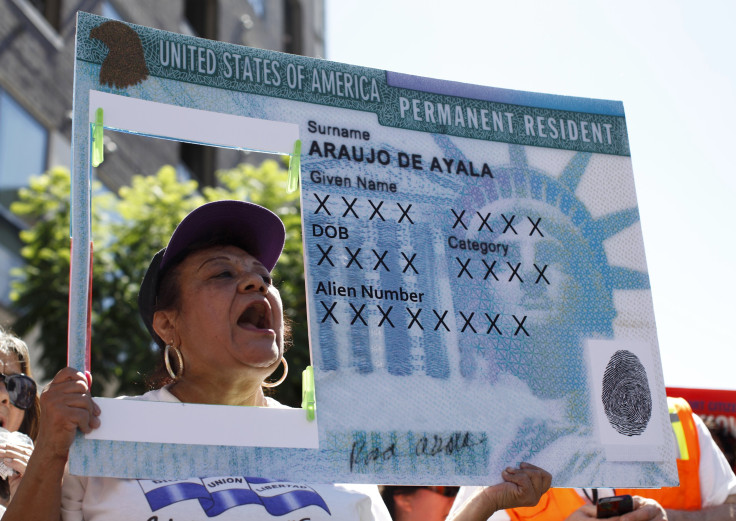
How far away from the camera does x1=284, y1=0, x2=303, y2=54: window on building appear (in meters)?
19.2

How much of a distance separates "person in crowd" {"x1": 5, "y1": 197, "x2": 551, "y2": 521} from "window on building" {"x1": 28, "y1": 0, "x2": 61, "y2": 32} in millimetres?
9951

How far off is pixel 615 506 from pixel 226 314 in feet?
3.77

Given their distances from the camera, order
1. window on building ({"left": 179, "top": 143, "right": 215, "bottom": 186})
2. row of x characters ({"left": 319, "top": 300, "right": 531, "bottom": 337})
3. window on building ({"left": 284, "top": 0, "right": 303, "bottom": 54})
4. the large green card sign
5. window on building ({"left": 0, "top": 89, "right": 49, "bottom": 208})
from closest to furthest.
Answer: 1. the large green card sign
2. row of x characters ({"left": 319, "top": 300, "right": 531, "bottom": 337})
3. window on building ({"left": 0, "top": 89, "right": 49, "bottom": 208})
4. window on building ({"left": 179, "top": 143, "right": 215, "bottom": 186})
5. window on building ({"left": 284, "top": 0, "right": 303, "bottom": 54})

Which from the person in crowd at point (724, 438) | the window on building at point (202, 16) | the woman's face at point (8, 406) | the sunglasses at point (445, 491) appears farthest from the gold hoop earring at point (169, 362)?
the window on building at point (202, 16)

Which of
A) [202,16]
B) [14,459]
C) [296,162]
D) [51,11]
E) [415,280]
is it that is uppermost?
[202,16]

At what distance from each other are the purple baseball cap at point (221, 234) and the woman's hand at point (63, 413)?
1.96ft

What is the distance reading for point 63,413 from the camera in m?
2.04

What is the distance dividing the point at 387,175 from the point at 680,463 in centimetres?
135

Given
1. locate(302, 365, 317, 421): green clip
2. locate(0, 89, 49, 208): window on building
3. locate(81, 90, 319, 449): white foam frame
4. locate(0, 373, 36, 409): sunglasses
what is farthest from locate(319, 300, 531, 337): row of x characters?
→ locate(0, 89, 49, 208): window on building

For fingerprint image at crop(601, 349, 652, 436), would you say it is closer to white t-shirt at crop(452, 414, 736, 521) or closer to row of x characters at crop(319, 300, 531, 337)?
row of x characters at crop(319, 300, 531, 337)

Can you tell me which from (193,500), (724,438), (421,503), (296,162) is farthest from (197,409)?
(724,438)

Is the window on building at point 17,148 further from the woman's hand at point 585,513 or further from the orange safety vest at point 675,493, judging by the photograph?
the woman's hand at point 585,513

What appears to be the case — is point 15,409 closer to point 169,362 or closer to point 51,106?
point 169,362

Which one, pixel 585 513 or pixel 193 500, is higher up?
pixel 193 500
